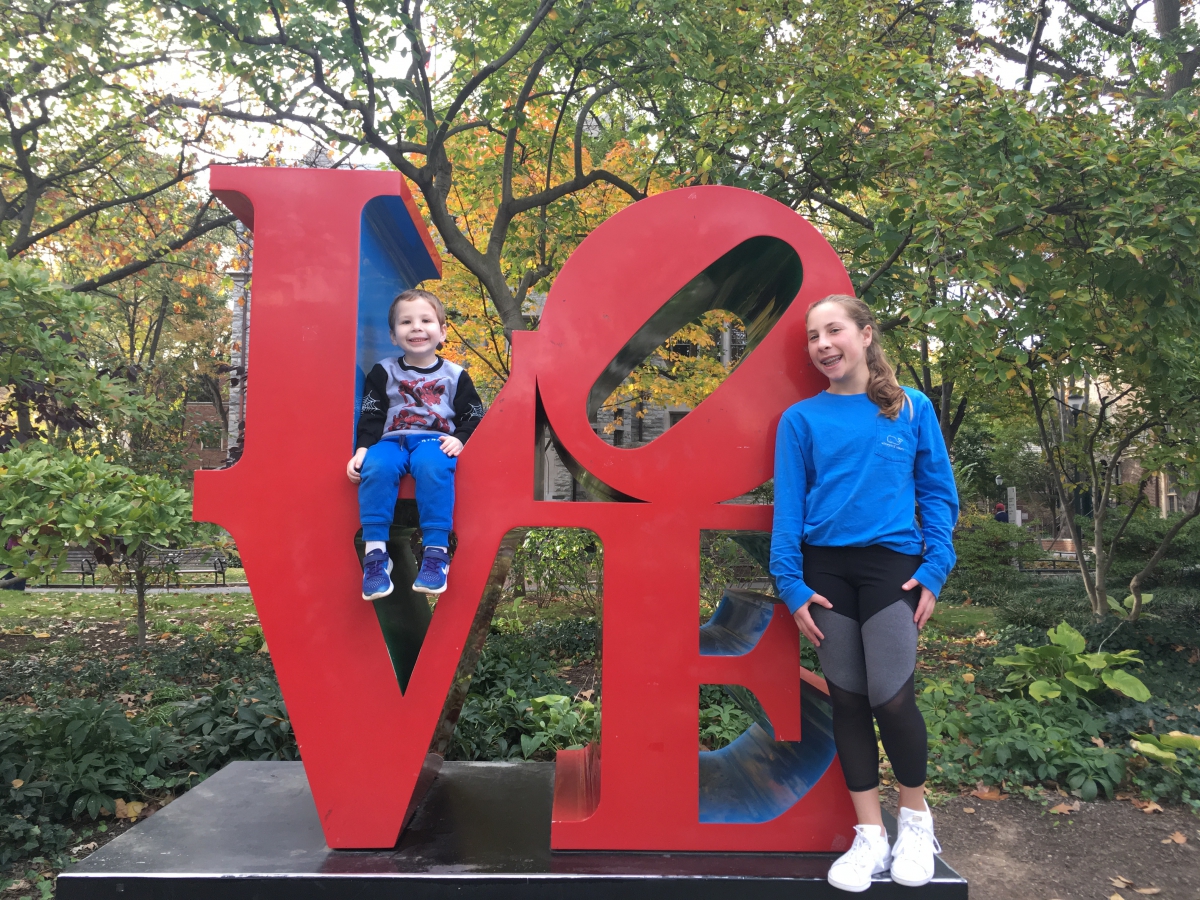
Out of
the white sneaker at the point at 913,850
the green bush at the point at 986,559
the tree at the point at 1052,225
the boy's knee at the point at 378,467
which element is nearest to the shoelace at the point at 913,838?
the white sneaker at the point at 913,850

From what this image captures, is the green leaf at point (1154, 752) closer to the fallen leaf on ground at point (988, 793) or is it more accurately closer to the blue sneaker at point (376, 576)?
the fallen leaf on ground at point (988, 793)

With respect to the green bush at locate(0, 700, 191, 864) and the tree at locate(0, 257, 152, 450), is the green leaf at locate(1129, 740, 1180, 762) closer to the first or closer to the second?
the green bush at locate(0, 700, 191, 864)

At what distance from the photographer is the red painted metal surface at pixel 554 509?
2.79m

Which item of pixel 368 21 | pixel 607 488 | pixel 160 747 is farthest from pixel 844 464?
pixel 368 21

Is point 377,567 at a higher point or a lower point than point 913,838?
higher

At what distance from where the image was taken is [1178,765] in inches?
194

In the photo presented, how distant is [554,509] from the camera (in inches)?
113

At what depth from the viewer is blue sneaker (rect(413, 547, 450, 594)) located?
8.85 feet

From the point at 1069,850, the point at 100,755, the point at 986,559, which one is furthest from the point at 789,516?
the point at 986,559

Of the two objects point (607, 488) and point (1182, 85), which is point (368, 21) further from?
point (1182, 85)

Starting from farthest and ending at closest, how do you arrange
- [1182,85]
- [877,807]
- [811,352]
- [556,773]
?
[1182,85] → [556,773] → [811,352] → [877,807]

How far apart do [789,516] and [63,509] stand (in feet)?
13.8

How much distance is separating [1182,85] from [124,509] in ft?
42.5

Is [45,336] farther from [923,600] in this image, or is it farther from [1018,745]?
[1018,745]
